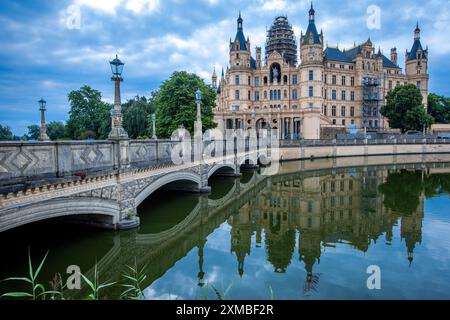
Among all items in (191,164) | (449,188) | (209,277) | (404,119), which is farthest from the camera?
(404,119)

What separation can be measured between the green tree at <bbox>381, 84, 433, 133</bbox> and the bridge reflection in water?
3596 centimetres

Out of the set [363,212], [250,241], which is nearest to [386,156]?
[363,212]

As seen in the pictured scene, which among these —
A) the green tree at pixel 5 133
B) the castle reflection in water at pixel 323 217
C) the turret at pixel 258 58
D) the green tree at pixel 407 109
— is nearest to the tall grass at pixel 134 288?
the castle reflection in water at pixel 323 217

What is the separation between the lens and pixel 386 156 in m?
49.8

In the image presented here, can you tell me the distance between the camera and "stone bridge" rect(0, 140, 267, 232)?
24.8 feet

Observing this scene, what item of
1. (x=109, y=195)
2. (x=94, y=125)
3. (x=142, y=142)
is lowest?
(x=109, y=195)

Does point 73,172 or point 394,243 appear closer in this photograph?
point 73,172

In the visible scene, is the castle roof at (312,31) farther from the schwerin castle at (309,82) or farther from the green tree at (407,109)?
the green tree at (407,109)

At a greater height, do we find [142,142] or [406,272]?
[142,142]

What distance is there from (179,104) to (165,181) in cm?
2045

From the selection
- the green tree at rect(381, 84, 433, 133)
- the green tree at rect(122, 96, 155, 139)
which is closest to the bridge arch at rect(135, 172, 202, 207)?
the green tree at rect(122, 96, 155, 139)

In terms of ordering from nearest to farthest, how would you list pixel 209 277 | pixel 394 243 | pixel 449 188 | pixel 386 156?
pixel 209 277, pixel 394 243, pixel 449 188, pixel 386 156

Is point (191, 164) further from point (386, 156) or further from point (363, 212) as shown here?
point (386, 156)

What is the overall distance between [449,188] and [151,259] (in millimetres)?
23912
